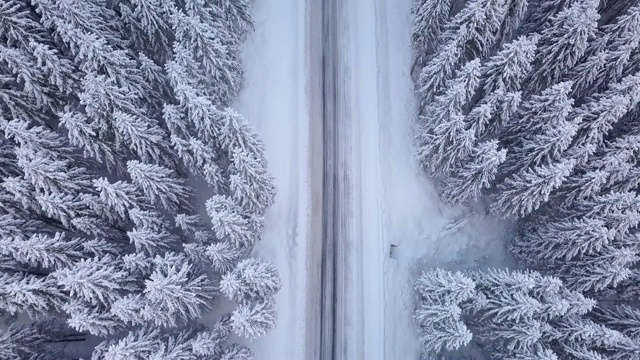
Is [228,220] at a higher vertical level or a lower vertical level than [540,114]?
lower

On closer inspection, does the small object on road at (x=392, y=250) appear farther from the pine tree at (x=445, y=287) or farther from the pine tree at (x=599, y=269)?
the pine tree at (x=599, y=269)

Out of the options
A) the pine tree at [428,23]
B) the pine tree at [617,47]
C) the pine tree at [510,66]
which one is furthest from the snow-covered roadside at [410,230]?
the pine tree at [617,47]

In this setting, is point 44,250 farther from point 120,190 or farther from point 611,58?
point 611,58

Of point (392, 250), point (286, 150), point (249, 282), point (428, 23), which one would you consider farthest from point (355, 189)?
point (428, 23)

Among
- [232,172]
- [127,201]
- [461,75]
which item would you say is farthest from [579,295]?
[127,201]

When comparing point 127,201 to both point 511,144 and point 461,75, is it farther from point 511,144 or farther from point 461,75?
point 511,144

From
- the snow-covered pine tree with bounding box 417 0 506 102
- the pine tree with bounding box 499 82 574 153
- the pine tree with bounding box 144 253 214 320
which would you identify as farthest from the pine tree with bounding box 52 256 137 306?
the pine tree with bounding box 499 82 574 153
